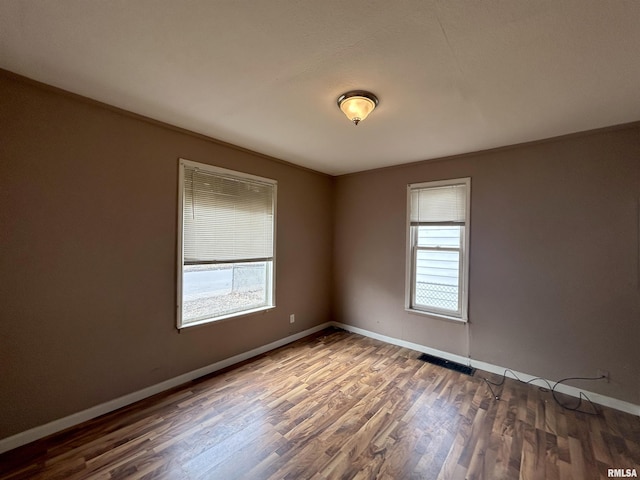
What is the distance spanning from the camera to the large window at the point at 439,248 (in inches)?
130

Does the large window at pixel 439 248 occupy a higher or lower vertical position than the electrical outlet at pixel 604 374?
higher

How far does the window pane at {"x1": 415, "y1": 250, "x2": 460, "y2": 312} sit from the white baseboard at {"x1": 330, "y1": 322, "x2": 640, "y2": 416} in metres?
0.58

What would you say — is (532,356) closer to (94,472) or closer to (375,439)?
(375,439)

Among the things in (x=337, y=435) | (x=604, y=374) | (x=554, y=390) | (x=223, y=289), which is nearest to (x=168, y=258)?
(x=223, y=289)

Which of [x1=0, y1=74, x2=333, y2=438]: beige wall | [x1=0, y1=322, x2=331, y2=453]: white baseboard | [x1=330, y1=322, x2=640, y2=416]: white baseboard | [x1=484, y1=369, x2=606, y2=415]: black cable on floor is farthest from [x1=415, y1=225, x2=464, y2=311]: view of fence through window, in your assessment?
[x1=0, y1=74, x2=333, y2=438]: beige wall

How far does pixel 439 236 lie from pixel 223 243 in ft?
8.90

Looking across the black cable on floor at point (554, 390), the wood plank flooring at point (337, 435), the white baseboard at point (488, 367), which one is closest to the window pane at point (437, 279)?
the white baseboard at point (488, 367)

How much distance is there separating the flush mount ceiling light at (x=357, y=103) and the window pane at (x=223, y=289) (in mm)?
2115

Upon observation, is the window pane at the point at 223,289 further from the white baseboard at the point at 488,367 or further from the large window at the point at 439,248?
the large window at the point at 439,248

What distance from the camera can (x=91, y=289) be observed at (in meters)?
2.18

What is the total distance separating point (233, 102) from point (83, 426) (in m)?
2.83

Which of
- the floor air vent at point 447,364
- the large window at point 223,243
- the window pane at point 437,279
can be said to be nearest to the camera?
the large window at point 223,243

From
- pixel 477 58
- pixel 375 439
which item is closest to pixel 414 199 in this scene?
pixel 477 58

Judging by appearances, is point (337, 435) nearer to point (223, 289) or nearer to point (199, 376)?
point (199, 376)
